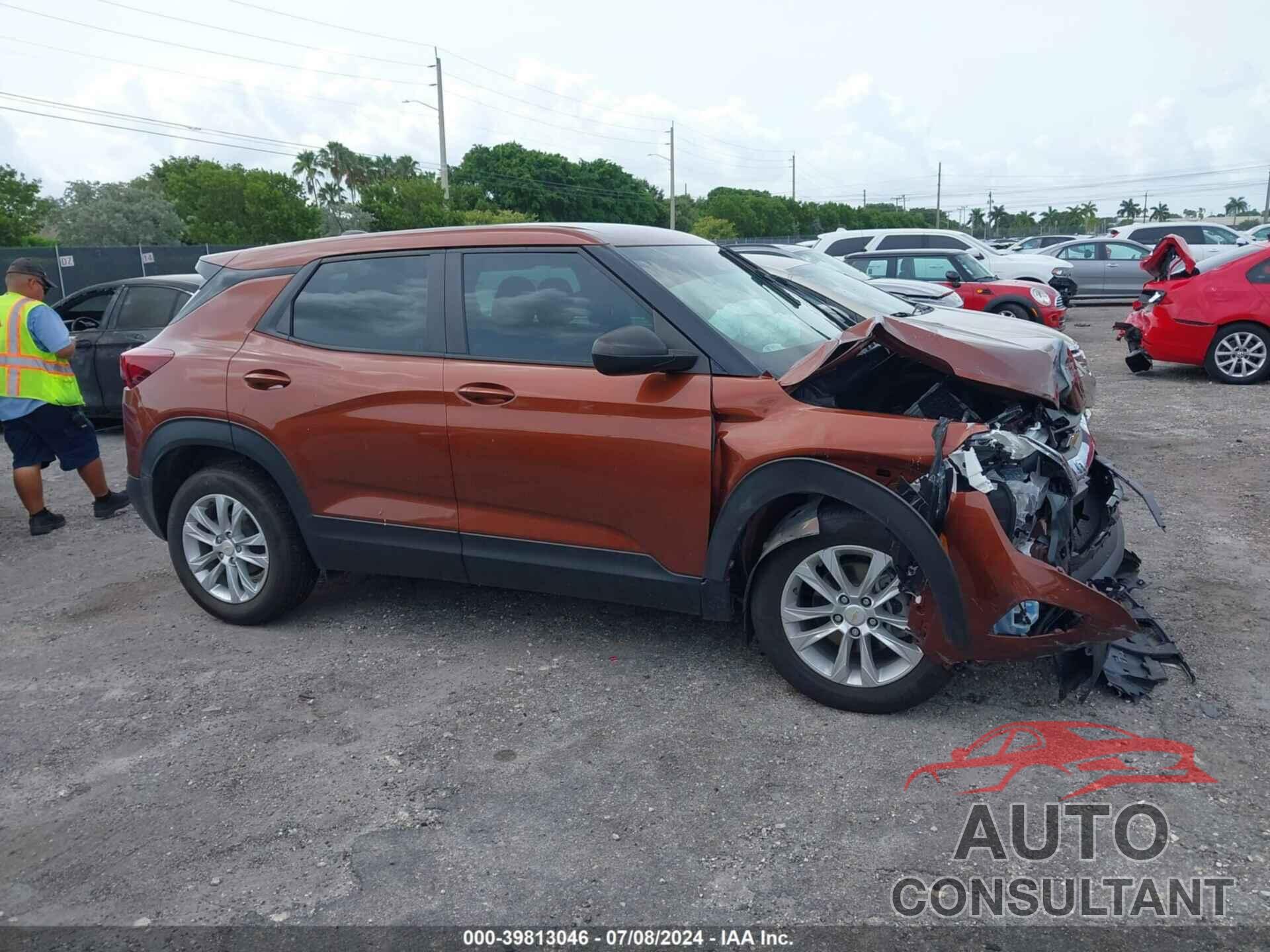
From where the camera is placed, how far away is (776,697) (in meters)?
3.88

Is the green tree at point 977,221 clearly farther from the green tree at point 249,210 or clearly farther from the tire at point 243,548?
the tire at point 243,548

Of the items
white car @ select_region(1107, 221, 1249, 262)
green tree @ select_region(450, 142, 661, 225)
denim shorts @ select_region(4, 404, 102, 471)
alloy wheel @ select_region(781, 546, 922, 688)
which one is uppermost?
green tree @ select_region(450, 142, 661, 225)

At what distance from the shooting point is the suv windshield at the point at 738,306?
396 centimetres

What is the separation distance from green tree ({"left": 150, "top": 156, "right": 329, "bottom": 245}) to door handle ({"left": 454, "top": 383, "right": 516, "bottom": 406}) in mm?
42791

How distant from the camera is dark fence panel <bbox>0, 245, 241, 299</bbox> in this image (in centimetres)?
2278

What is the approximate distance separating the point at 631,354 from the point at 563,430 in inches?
19.6

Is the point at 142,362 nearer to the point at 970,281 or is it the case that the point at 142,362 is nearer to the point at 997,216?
the point at 970,281

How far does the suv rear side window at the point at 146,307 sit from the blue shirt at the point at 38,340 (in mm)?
2647

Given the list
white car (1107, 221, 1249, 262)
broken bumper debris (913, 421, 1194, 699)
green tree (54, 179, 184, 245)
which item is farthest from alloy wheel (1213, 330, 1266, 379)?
green tree (54, 179, 184, 245)

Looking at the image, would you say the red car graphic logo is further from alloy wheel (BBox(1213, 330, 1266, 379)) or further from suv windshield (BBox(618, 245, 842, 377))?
alloy wheel (BBox(1213, 330, 1266, 379))

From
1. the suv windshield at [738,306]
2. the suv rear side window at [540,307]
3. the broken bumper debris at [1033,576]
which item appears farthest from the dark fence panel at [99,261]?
the broken bumper debris at [1033,576]

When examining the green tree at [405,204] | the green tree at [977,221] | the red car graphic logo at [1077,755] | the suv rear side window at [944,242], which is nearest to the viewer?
the red car graphic logo at [1077,755]

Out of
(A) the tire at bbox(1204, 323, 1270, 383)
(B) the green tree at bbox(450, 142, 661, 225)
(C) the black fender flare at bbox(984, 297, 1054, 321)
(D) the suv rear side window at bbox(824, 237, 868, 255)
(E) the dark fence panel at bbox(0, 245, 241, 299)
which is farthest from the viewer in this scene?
(B) the green tree at bbox(450, 142, 661, 225)

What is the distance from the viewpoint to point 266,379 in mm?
4590
